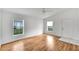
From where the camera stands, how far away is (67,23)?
5.06ft

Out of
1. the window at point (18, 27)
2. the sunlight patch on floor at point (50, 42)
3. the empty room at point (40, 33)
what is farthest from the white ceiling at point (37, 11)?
the sunlight patch on floor at point (50, 42)

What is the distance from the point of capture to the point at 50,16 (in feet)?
5.34

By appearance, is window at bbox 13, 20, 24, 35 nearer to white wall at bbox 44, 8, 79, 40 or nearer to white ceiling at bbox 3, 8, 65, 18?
white ceiling at bbox 3, 8, 65, 18

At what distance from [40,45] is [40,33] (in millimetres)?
300

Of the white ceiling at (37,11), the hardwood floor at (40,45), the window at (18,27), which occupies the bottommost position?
the hardwood floor at (40,45)

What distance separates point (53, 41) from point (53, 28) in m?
0.28

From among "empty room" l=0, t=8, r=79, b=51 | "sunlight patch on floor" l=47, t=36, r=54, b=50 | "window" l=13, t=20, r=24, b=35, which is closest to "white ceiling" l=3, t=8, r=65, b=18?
"empty room" l=0, t=8, r=79, b=51

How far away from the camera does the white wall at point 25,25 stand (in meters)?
1.47

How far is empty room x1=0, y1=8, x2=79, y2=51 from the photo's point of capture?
4.78 feet

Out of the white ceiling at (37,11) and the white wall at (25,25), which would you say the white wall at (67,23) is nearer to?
the white ceiling at (37,11)

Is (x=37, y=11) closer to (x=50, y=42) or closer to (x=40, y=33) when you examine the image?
(x=40, y=33)
